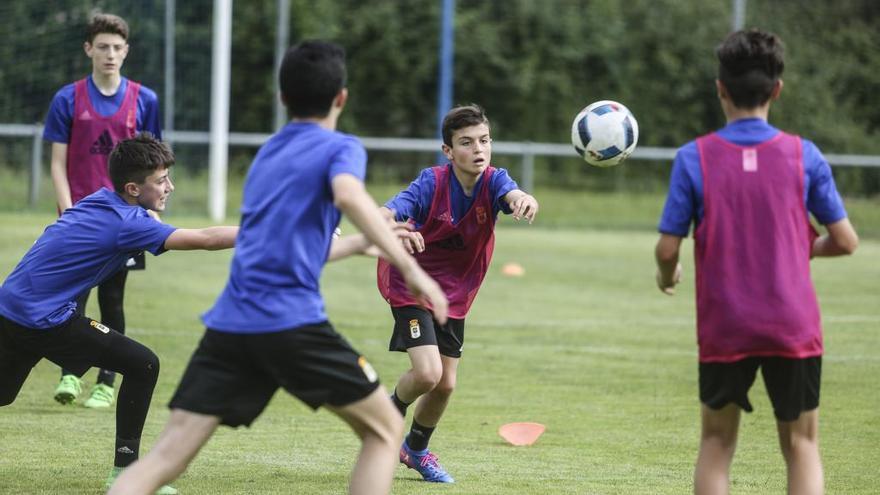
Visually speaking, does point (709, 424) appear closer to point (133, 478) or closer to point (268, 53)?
point (133, 478)

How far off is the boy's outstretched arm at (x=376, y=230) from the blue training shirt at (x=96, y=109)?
14.5 ft

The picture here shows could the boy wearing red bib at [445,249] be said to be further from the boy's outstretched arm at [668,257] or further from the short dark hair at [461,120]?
the boy's outstretched arm at [668,257]

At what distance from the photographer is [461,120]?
630cm

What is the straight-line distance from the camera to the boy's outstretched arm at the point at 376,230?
13.5ft

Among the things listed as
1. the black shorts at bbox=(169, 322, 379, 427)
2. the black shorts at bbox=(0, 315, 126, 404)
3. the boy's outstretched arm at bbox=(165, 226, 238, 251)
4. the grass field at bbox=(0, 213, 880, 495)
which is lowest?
the grass field at bbox=(0, 213, 880, 495)

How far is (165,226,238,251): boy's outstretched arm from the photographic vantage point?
5.21 m

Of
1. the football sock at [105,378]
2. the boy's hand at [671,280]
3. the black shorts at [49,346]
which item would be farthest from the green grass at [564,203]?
the boy's hand at [671,280]

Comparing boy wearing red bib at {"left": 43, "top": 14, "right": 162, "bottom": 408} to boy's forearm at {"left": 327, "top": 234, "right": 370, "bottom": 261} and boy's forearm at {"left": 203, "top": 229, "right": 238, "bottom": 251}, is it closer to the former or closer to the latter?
boy's forearm at {"left": 203, "top": 229, "right": 238, "bottom": 251}

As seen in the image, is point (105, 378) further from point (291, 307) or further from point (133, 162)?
point (291, 307)

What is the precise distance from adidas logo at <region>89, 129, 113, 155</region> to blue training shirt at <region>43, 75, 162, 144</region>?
0.13 metres

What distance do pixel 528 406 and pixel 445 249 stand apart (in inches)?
80.2

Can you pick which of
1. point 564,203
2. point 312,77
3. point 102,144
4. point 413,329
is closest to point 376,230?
point 312,77

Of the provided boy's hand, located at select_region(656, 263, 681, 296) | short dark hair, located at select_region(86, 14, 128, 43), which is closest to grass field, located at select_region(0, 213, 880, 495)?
boy's hand, located at select_region(656, 263, 681, 296)

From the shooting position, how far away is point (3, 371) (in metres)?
5.67
